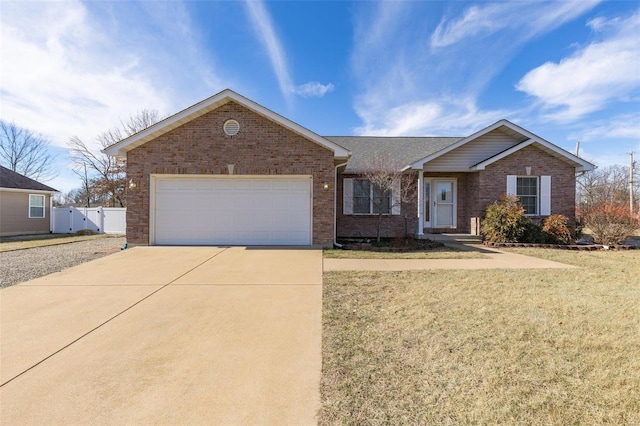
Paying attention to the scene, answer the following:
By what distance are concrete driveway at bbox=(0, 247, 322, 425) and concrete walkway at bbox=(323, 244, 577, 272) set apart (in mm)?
1473

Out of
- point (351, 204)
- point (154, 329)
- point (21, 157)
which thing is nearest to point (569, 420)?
point (154, 329)

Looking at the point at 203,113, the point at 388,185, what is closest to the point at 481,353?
the point at 388,185

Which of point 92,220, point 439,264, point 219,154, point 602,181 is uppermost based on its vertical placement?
point 602,181

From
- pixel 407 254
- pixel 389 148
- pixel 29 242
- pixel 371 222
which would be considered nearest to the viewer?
pixel 407 254

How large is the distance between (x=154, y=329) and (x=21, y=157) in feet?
136

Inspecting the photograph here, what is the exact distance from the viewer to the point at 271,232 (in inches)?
389

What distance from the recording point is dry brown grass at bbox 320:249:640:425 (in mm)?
2160

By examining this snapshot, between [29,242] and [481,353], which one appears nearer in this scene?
[481,353]

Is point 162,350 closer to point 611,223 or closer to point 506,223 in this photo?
point 506,223

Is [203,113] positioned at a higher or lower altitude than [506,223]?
higher

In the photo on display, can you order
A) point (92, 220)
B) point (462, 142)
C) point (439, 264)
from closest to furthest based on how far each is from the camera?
1. point (439, 264)
2. point (462, 142)
3. point (92, 220)

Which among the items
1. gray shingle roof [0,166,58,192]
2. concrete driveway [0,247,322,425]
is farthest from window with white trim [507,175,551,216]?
gray shingle roof [0,166,58,192]

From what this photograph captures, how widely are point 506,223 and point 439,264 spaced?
5034 mm

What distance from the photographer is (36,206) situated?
685 inches
